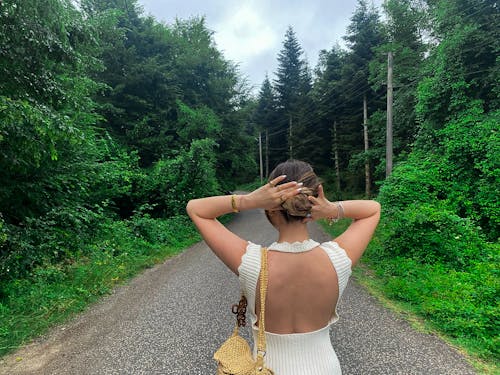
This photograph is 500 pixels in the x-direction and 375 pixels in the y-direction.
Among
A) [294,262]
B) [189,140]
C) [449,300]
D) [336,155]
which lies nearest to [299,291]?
[294,262]

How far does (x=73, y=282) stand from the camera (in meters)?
5.09

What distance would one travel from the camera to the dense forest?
406 centimetres

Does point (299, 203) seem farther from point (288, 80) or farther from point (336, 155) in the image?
point (288, 80)

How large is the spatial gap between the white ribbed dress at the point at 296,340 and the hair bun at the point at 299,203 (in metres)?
0.14

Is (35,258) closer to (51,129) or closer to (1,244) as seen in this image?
(1,244)

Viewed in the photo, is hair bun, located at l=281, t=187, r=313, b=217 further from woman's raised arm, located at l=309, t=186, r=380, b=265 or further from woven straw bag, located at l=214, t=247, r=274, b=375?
woven straw bag, located at l=214, t=247, r=274, b=375

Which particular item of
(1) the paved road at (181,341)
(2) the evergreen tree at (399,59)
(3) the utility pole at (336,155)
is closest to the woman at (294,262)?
(1) the paved road at (181,341)

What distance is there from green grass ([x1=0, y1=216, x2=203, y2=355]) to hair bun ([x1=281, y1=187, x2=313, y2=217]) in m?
3.96

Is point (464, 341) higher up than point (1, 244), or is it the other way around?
point (1, 244)

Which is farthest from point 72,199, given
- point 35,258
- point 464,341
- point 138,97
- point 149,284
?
point 138,97

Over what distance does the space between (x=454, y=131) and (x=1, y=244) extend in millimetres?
9983

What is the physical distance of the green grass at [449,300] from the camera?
10.1 ft

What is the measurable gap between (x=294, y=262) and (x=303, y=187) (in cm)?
28

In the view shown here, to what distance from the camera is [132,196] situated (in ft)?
39.1
